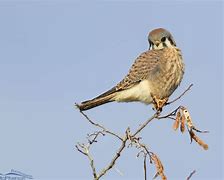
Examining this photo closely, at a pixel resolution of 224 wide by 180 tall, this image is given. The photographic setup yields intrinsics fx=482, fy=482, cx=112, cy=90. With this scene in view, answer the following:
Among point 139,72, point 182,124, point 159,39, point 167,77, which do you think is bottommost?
point 182,124

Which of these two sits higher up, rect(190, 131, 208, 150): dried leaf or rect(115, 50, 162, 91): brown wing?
rect(115, 50, 162, 91): brown wing

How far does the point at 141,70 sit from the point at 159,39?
35cm

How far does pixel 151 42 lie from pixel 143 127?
2.39 m

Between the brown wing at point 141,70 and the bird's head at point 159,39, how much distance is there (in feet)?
0.27

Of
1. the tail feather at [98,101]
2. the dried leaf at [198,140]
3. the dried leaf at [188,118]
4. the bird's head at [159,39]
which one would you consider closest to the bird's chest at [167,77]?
the bird's head at [159,39]

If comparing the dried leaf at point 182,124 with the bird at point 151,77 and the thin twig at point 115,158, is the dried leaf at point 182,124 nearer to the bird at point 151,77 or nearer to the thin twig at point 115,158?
the thin twig at point 115,158

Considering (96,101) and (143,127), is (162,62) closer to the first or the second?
(96,101)

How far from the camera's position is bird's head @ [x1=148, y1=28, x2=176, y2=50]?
174 inches

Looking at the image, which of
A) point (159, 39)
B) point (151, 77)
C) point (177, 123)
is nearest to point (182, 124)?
point (177, 123)

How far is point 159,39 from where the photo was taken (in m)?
4.47

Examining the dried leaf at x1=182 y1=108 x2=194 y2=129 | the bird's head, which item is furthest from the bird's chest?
the dried leaf at x1=182 y1=108 x2=194 y2=129

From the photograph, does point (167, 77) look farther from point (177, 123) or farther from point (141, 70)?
point (177, 123)

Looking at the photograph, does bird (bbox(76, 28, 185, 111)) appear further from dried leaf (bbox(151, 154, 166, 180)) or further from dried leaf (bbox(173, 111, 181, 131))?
dried leaf (bbox(151, 154, 166, 180))

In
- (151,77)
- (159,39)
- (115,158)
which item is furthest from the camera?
(159,39)
